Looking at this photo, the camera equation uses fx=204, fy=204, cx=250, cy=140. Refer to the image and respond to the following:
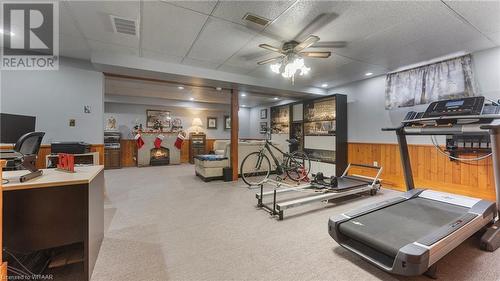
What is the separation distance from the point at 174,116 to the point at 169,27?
5938mm

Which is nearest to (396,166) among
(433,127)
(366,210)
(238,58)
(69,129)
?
(433,127)

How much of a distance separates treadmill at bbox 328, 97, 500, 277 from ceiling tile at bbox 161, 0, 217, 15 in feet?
8.38

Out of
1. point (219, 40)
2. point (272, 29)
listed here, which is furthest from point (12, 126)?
point (272, 29)

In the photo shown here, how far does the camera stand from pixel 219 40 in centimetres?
303

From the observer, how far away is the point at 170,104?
7.82 metres

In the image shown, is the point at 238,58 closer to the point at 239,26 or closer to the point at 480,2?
the point at 239,26

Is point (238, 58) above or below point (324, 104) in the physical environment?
above

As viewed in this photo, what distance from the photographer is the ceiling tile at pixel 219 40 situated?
8.71ft

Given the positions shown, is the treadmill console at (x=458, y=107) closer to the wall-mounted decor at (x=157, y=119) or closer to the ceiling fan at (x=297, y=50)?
the ceiling fan at (x=297, y=50)

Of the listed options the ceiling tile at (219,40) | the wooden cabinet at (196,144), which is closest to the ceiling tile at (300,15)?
the ceiling tile at (219,40)

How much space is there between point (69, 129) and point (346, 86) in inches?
243

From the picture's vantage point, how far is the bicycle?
4.50 meters

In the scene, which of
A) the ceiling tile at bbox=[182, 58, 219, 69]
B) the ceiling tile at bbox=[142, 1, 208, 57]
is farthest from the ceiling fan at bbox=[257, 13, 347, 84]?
the ceiling tile at bbox=[182, 58, 219, 69]

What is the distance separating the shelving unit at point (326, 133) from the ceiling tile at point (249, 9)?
3442 millimetres
